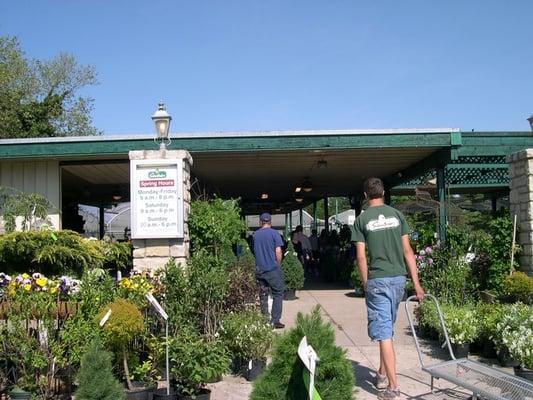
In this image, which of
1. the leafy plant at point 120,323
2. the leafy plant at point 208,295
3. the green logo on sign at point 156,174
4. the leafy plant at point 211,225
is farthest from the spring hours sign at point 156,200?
the leafy plant at point 120,323

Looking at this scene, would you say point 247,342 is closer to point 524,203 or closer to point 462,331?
point 462,331

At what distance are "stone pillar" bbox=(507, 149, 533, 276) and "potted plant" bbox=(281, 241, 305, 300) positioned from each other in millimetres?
4345

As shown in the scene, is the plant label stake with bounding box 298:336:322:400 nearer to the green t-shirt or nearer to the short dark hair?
the green t-shirt

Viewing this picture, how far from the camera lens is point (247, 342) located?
582 cm

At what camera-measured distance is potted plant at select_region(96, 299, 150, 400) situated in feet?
15.7

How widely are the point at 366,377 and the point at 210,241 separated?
354 cm

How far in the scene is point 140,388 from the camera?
5.10m

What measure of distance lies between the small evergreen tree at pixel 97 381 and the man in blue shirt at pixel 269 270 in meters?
4.21

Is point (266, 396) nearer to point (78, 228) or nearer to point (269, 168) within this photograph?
point (269, 168)

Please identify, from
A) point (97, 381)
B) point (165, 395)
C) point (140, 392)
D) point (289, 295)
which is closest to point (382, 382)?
point (165, 395)

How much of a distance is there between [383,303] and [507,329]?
5.59 feet

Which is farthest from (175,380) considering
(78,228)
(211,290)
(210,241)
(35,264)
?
(78,228)

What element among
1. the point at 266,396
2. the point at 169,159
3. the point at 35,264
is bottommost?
the point at 266,396

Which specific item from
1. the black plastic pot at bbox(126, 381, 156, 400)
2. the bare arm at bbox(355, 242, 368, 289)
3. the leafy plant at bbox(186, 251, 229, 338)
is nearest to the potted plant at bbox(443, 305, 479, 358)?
Answer: the bare arm at bbox(355, 242, 368, 289)
